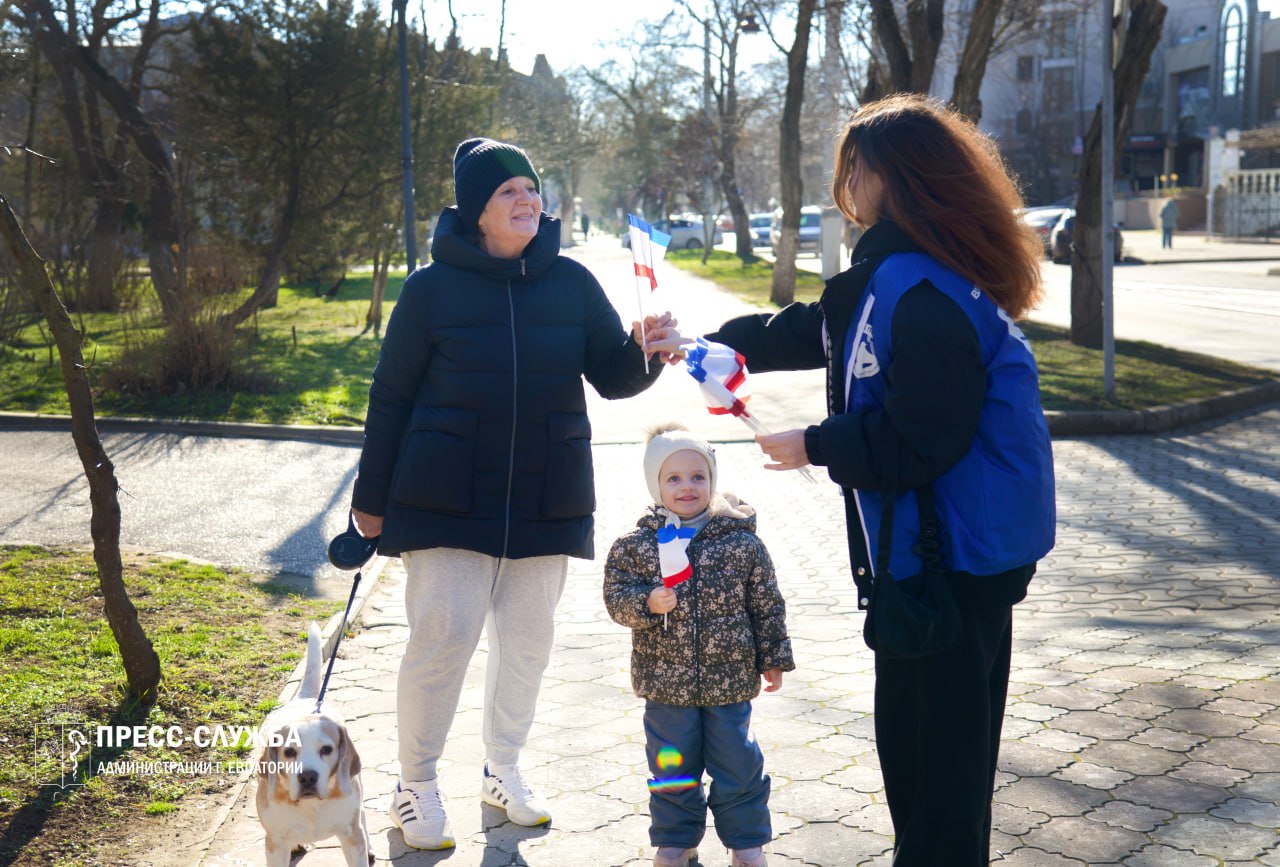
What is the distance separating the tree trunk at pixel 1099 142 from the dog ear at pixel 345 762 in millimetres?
14247

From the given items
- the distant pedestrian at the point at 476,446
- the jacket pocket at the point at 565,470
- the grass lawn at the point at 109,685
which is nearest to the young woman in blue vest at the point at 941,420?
the distant pedestrian at the point at 476,446

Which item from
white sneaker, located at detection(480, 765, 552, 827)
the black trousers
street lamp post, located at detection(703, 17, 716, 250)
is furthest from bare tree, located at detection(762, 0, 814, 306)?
the black trousers

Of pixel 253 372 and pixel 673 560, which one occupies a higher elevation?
pixel 673 560

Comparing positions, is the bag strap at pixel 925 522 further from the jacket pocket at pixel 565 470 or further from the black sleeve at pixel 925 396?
the jacket pocket at pixel 565 470

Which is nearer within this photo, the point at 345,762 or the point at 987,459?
the point at 987,459

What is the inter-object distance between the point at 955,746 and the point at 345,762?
1.58 metres

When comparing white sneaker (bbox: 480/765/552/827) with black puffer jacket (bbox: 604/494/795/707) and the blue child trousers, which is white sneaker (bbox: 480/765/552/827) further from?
black puffer jacket (bbox: 604/494/795/707)

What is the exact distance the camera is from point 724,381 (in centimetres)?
330

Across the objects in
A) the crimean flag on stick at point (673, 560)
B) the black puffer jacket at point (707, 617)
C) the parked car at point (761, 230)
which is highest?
the parked car at point (761, 230)

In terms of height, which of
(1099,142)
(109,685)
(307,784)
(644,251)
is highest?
(1099,142)

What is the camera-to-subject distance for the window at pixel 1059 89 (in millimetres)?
69900

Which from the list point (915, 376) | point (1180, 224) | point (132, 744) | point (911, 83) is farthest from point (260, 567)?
point (1180, 224)

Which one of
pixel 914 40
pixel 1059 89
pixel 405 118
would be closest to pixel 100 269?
pixel 405 118

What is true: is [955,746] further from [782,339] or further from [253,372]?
[253,372]
